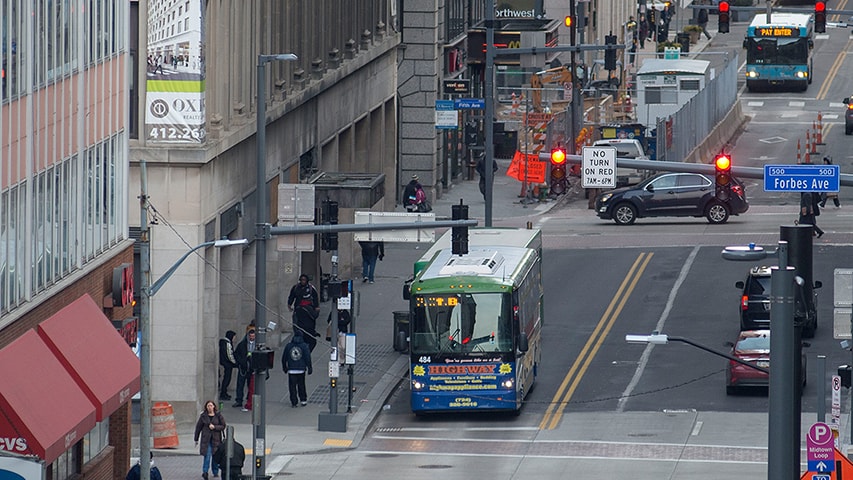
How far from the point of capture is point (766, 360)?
127ft

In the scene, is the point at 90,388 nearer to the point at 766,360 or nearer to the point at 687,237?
the point at 766,360

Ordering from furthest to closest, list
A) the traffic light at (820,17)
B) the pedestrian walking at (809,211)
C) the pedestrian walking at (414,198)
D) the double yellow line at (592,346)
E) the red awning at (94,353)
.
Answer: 1. the pedestrian walking at (414,198)
2. the pedestrian walking at (809,211)
3. the traffic light at (820,17)
4. the double yellow line at (592,346)
5. the red awning at (94,353)

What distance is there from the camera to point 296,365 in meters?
39.4

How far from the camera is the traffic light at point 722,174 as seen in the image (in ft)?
108

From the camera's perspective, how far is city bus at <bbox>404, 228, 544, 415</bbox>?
3775cm

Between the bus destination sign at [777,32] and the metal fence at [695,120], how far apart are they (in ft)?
23.9

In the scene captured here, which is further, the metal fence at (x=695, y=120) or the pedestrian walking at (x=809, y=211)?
the metal fence at (x=695, y=120)

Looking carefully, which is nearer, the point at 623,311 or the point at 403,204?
the point at 623,311

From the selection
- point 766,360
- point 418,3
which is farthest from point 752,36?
point 766,360

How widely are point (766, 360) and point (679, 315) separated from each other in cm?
882

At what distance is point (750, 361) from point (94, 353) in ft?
46.1

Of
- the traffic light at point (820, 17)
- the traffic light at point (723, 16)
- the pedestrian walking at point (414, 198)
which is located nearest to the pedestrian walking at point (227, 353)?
the traffic light at point (723, 16)

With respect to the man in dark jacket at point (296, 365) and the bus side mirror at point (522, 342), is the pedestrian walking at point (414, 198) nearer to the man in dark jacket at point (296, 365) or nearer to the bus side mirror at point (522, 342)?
the man in dark jacket at point (296, 365)

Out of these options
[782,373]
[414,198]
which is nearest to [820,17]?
[414,198]
